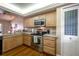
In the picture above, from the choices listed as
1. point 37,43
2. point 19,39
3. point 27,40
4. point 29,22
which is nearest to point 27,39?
point 27,40

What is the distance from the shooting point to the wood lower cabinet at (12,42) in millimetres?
1712

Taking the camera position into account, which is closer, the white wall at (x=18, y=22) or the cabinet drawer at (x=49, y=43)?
the white wall at (x=18, y=22)

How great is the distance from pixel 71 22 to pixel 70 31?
0.62ft

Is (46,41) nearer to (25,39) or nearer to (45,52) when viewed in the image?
(45,52)

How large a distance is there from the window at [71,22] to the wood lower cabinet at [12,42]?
1.07 metres

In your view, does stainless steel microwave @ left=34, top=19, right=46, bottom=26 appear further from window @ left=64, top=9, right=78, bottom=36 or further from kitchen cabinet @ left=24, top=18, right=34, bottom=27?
window @ left=64, top=9, right=78, bottom=36

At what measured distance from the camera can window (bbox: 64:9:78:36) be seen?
141 centimetres

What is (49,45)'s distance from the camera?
177 cm

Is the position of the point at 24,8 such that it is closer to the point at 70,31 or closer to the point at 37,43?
the point at 37,43

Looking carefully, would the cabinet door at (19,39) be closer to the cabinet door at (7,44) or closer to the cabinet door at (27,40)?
the cabinet door at (27,40)

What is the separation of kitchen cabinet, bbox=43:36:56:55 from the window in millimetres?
377

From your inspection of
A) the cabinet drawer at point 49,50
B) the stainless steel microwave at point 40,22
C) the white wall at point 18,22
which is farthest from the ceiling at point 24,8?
the cabinet drawer at point 49,50

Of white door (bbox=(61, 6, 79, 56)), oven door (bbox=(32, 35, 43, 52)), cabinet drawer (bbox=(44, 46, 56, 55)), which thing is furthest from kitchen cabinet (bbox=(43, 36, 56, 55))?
white door (bbox=(61, 6, 79, 56))

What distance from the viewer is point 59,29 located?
5.28 feet
